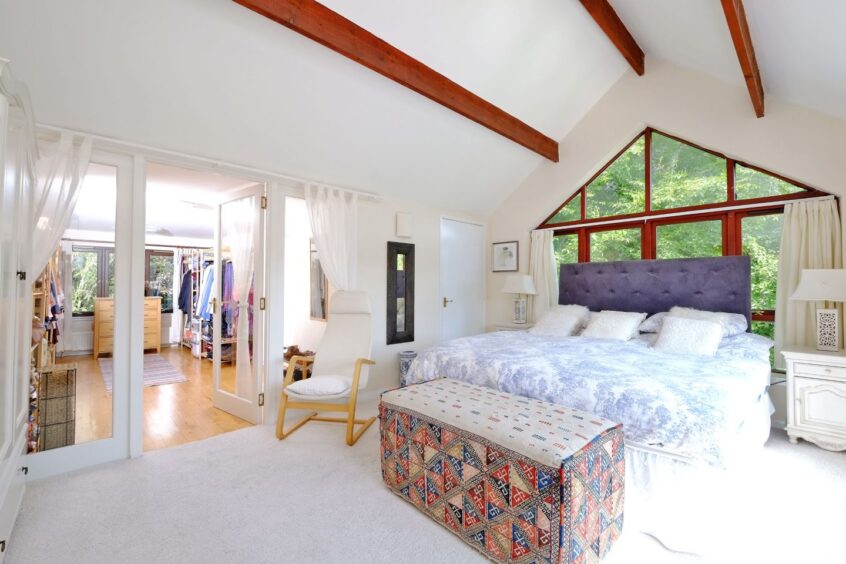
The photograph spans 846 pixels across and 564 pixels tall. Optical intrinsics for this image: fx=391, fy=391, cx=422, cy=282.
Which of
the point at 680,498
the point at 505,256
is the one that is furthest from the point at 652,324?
the point at 680,498

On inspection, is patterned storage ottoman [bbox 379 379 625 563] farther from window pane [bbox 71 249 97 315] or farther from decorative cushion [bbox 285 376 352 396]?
window pane [bbox 71 249 97 315]

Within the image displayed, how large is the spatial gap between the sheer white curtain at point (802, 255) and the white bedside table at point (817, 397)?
1.43ft

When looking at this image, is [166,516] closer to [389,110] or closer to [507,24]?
[389,110]

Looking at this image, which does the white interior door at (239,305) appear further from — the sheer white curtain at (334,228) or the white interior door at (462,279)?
the white interior door at (462,279)

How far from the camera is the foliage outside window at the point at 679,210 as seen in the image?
355 centimetres

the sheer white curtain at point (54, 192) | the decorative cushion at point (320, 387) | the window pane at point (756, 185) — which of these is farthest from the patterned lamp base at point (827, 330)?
the sheer white curtain at point (54, 192)

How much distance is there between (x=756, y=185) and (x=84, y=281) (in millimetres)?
5552

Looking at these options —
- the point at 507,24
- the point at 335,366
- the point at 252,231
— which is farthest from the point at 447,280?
the point at 507,24

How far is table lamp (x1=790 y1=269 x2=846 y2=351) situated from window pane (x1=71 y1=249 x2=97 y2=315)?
5068 millimetres

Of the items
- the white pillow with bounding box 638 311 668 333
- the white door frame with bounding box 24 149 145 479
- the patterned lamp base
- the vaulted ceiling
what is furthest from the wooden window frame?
the white door frame with bounding box 24 149 145 479

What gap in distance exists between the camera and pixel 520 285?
4750mm

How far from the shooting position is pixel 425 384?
256 centimetres

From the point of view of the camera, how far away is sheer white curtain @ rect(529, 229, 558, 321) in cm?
484

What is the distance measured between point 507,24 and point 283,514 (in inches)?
147
